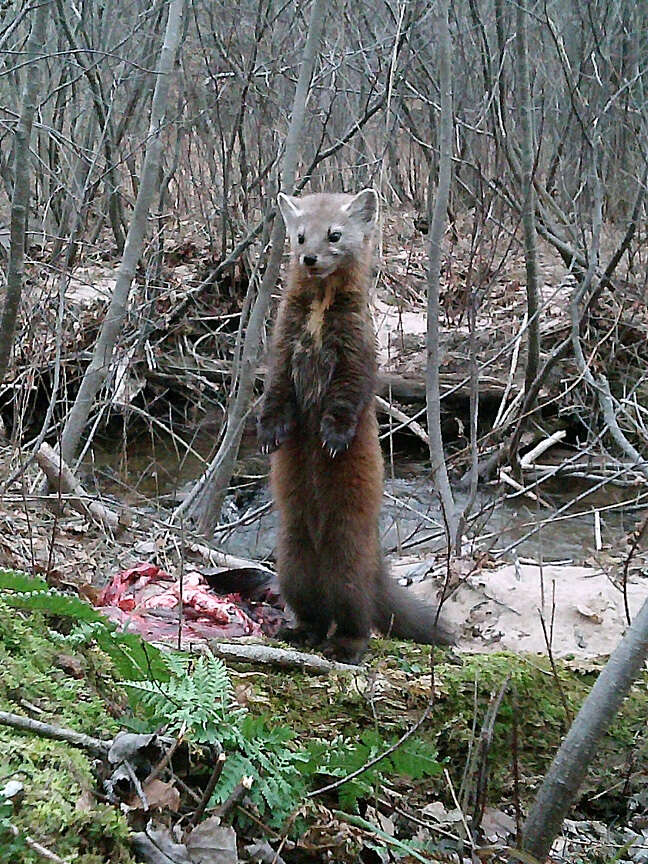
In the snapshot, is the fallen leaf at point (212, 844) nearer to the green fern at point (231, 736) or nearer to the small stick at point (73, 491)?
the green fern at point (231, 736)

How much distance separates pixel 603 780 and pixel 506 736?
15.3 inches

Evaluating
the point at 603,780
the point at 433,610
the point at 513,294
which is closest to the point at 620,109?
the point at 513,294

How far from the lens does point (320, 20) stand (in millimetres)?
6477

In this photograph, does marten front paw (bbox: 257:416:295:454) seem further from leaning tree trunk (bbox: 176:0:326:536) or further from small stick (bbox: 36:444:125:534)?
leaning tree trunk (bbox: 176:0:326:536)

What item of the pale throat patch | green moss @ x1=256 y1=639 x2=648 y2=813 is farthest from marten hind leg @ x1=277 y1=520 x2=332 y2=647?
the pale throat patch

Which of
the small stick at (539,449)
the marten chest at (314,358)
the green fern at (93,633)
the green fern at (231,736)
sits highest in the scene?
the marten chest at (314,358)

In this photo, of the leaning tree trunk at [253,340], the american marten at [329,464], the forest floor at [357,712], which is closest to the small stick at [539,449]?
the forest floor at [357,712]

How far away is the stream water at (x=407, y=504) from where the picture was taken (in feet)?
27.0

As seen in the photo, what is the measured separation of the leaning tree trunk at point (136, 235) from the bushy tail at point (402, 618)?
2691mm

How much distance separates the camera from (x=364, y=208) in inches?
207

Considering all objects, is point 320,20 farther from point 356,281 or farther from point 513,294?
point 513,294

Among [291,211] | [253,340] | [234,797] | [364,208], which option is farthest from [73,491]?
[234,797]

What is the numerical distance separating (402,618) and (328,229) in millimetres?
2054

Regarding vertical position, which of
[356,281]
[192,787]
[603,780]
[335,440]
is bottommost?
[603,780]
